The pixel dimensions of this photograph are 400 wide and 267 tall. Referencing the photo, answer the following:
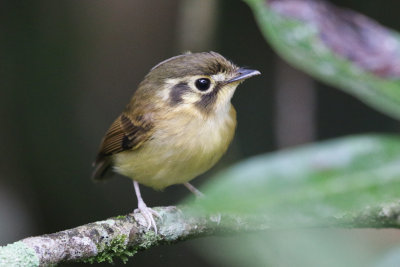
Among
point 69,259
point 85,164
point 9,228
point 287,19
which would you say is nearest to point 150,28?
point 85,164

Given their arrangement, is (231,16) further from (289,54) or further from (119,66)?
(289,54)

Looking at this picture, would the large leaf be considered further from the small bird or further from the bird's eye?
the bird's eye

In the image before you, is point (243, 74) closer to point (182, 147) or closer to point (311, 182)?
point (182, 147)

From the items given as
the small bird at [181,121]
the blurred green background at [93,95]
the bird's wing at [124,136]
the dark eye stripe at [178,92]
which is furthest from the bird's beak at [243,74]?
the blurred green background at [93,95]

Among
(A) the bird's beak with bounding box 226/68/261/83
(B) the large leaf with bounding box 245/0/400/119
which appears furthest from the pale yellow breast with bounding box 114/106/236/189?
(B) the large leaf with bounding box 245/0/400/119

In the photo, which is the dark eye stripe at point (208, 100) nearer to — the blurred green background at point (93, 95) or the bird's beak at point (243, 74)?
the bird's beak at point (243, 74)

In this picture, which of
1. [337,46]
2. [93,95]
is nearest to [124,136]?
[93,95]

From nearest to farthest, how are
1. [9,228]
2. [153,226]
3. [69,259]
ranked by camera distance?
[69,259]
[153,226]
[9,228]
